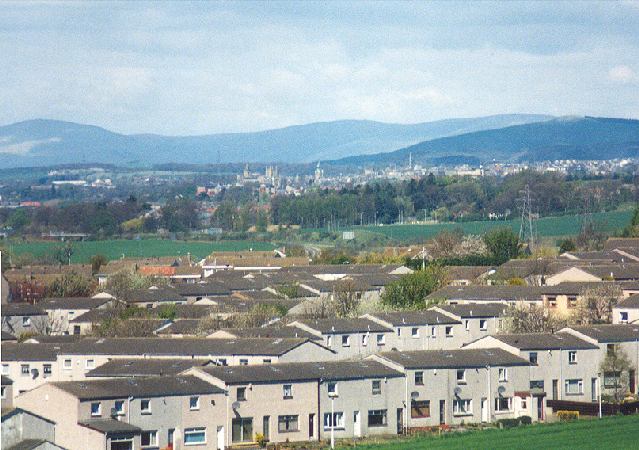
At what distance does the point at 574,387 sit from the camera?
43062 millimetres

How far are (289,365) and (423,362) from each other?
10.8 ft

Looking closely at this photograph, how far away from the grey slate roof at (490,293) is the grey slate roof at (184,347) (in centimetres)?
1612

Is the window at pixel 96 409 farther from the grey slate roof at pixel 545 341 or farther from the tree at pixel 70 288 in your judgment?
the tree at pixel 70 288

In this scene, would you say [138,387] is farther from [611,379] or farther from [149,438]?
[611,379]

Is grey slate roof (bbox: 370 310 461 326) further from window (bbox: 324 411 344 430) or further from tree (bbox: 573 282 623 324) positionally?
window (bbox: 324 411 344 430)

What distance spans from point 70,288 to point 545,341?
31.9m

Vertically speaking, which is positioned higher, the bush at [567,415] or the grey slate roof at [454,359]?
the grey slate roof at [454,359]

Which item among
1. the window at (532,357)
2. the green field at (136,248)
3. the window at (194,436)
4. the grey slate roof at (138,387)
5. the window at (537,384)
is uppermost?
the grey slate roof at (138,387)

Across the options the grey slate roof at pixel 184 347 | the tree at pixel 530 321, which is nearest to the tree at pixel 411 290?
the tree at pixel 530 321

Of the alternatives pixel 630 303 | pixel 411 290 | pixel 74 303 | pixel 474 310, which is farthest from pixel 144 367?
pixel 411 290

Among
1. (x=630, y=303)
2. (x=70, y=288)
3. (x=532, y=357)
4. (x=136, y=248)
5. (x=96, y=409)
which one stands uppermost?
(x=96, y=409)

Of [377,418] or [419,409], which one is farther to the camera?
[419,409]

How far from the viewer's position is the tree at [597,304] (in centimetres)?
5391

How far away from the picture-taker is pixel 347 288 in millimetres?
63000
